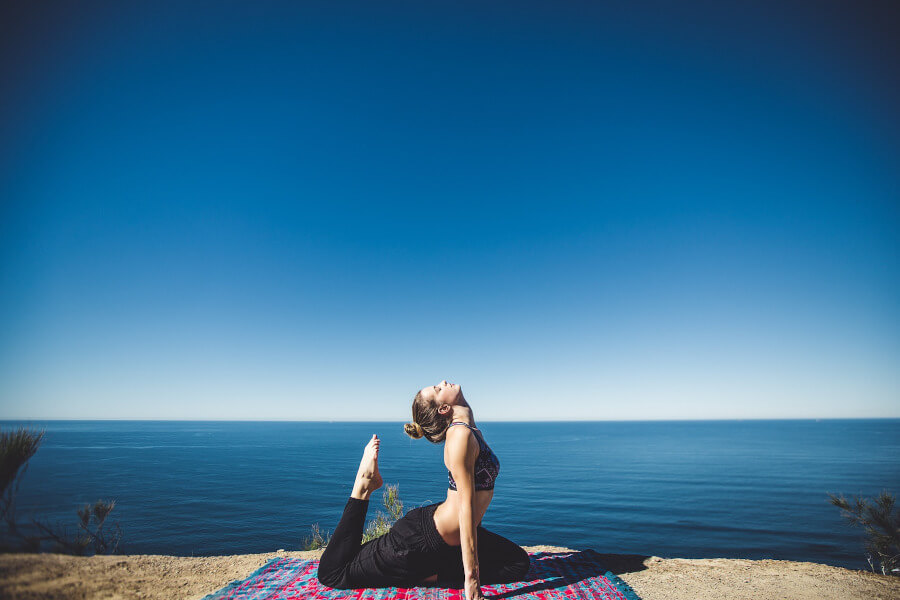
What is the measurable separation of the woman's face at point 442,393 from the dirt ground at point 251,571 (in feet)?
8.80

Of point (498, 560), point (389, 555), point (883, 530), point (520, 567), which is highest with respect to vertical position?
point (389, 555)

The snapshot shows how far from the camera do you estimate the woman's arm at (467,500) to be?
11.4 feet

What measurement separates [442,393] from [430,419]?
0.89 feet

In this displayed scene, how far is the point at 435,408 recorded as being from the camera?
153 inches

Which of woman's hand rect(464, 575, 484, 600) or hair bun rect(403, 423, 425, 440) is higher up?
hair bun rect(403, 423, 425, 440)

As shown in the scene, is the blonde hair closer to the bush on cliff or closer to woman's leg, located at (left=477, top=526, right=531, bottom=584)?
woman's leg, located at (left=477, top=526, right=531, bottom=584)

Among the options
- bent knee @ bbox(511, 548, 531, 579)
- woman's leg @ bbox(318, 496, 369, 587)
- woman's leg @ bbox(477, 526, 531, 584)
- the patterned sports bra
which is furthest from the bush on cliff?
bent knee @ bbox(511, 548, 531, 579)

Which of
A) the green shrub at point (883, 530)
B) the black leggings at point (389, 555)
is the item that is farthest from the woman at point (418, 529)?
the green shrub at point (883, 530)

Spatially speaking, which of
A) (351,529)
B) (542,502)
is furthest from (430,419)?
(542,502)

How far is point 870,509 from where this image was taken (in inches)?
317

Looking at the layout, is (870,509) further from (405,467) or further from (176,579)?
(405,467)

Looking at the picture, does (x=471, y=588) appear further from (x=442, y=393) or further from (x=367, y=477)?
(x=442, y=393)

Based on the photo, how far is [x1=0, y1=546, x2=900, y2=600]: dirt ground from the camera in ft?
8.29

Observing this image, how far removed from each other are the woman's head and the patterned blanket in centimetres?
156
